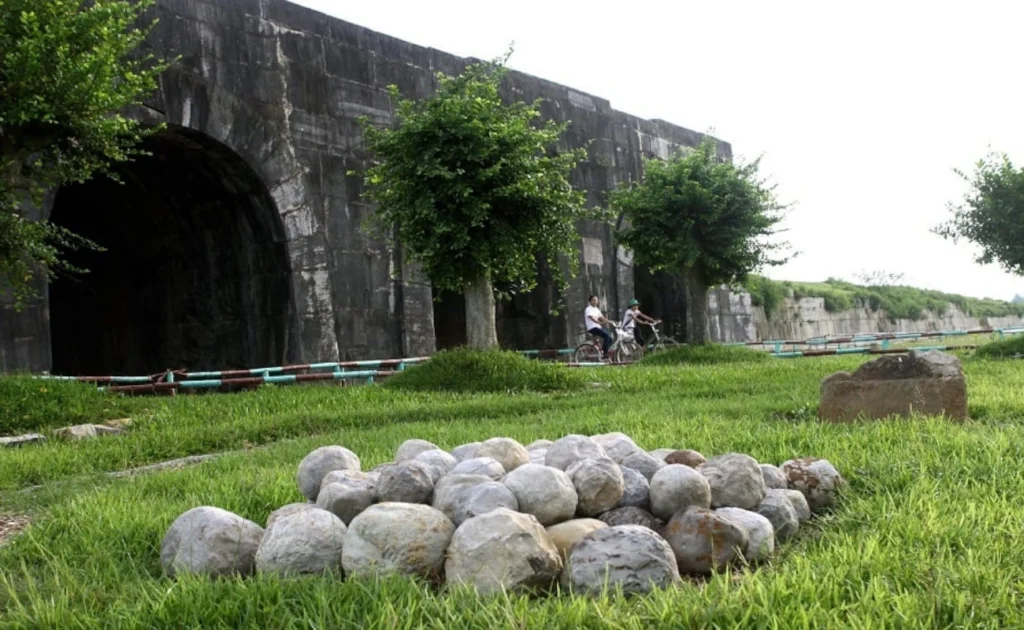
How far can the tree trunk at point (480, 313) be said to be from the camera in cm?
1088

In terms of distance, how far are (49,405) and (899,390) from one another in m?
6.38

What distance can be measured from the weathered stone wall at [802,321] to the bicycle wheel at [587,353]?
209 inches

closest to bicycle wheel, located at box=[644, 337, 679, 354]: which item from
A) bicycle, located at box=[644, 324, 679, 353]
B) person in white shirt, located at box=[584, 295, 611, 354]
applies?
bicycle, located at box=[644, 324, 679, 353]

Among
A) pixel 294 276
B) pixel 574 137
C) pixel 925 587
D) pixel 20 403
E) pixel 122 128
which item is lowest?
pixel 925 587

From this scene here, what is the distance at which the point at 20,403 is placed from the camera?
725 centimetres

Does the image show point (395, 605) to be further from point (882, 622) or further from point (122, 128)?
point (122, 128)

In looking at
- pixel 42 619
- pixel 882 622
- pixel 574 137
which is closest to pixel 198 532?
pixel 42 619

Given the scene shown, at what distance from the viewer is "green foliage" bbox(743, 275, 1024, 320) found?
23.1m

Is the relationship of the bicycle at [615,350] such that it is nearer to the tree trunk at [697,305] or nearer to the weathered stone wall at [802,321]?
the tree trunk at [697,305]

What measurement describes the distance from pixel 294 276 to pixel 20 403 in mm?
4320

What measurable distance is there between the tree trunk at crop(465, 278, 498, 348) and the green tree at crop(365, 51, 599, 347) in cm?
1

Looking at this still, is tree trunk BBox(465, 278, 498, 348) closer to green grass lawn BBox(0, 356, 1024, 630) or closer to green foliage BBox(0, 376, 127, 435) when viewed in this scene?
green grass lawn BBox(0, 356, 1024, 630)

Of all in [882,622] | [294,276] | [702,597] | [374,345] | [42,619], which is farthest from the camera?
[374,345]

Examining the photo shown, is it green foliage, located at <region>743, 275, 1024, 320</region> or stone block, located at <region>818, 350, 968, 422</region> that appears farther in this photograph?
green foliage, located at <region>743, 275, 1024, 320</region>
